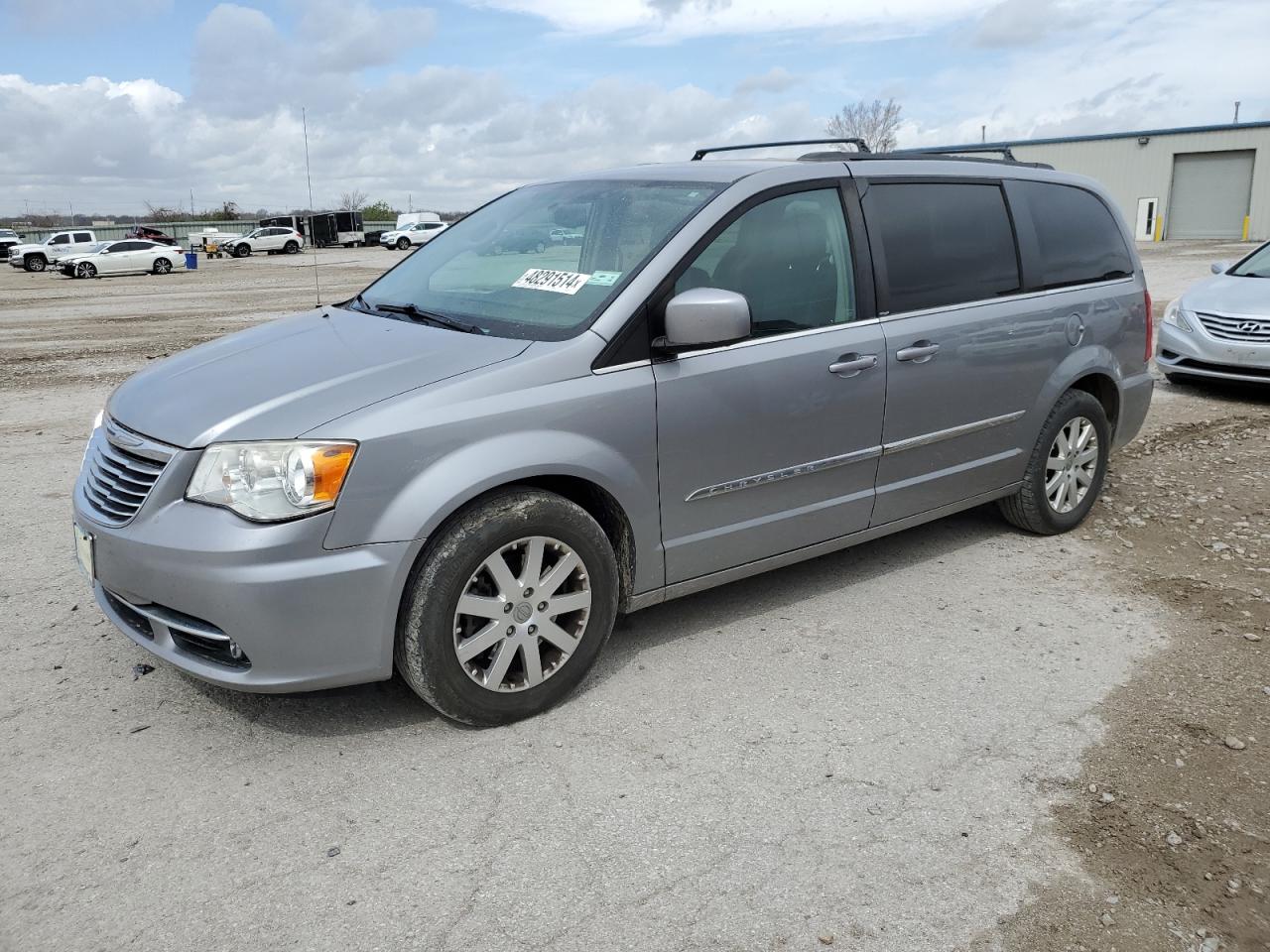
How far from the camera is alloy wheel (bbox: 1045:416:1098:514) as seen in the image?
5.26 m

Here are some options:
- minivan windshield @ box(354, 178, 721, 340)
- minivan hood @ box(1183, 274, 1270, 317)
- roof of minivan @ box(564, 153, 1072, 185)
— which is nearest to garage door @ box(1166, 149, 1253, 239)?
minivan hood @ box(1183, 274, 1270, 317)

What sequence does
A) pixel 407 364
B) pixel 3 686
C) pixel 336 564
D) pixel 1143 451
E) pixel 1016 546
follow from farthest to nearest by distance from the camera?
pixel 1143 451, pixel 1016 546, pixel 3 686, pixel 407 364, pixel 336 564

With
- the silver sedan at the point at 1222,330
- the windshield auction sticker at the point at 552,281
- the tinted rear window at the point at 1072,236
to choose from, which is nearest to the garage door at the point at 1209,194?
the silver sedan at the point at 1222,330

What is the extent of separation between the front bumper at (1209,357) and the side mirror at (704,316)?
701cm

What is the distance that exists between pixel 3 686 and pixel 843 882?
118 inches

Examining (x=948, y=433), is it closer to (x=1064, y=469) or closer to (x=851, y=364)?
(x=851, y=364)

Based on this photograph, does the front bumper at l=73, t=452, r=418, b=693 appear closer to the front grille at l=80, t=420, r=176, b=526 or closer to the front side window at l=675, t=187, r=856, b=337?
the front grille at l=80, t=420, r=176, b=526

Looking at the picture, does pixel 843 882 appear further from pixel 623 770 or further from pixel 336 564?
pixel 336 564

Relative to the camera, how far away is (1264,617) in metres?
4.41

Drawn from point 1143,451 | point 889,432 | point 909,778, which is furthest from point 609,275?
point 1143,451

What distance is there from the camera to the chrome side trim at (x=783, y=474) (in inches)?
152

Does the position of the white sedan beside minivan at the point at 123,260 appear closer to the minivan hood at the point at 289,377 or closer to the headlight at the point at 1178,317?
the headlight at the point at 1178,317

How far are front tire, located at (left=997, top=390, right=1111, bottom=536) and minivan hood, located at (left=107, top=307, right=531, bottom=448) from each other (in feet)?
9.43

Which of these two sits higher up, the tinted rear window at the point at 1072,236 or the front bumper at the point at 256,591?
the tinted rear window at the point at 1072,236
